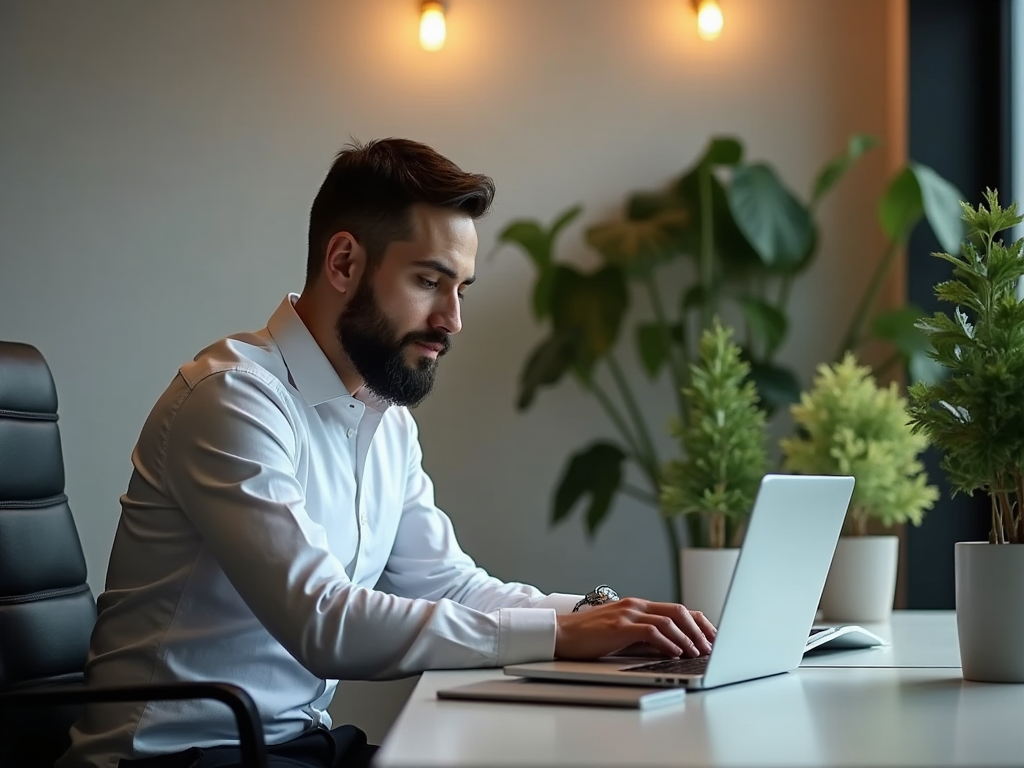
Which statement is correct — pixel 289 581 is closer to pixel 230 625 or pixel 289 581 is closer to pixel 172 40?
pixel 230 625

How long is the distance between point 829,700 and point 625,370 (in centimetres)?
216

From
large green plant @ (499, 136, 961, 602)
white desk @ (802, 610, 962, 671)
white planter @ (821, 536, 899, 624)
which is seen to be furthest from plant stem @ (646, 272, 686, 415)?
white desk @ (802, 610, 962, 671)

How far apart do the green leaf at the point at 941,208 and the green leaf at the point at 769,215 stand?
31 centimetres

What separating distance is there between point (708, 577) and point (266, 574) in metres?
0.98

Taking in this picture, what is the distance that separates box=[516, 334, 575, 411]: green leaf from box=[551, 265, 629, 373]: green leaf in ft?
0.11

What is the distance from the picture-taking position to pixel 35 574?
70.1 inches

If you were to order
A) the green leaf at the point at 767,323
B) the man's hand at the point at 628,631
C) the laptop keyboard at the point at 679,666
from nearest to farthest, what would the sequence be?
the laptop keyboard at the point at 679,666
the man's hand at the point at 628,631
the green leaf at the point at 767,323

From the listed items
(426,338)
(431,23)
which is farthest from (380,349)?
(431,23)

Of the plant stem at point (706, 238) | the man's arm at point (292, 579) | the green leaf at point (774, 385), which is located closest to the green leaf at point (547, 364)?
the plant stem at point (706, 238)

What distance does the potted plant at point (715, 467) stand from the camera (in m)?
2.14

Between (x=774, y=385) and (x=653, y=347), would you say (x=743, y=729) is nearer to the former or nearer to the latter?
(x=774, y=385)

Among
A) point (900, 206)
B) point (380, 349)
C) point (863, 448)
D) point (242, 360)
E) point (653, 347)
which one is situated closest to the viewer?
point (242, 360)

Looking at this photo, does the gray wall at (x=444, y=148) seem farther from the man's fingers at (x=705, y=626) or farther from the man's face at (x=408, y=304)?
the man's fingers at (x=705, y=626)

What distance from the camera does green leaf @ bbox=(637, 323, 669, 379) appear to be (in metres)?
3.18
